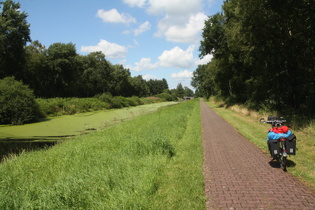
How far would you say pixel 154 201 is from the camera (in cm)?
454

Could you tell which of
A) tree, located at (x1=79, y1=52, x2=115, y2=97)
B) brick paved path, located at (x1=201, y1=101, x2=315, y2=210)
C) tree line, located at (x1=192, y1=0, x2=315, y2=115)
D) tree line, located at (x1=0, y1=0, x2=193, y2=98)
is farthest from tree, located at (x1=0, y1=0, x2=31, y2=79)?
brick paved path, located at (x1=201, y1=101, x2=315, y2=210)

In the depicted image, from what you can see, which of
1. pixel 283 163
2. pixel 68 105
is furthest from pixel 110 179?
pixel 68 105

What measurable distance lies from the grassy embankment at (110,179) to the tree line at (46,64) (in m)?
37.3

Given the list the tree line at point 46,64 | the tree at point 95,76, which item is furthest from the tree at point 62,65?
the tree at point 95,76

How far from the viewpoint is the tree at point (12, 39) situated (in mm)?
39509

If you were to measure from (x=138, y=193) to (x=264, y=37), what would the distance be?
16.3 meters

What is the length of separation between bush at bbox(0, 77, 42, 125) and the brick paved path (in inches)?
777

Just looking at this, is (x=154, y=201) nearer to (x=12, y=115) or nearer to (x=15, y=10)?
(x=12, y=115)

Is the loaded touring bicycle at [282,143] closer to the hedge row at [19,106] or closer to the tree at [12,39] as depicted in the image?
the hedge row at [19,106]

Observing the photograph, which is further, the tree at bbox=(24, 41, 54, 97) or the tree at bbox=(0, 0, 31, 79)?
the tree at bbox=(24, 41, 54, 97)

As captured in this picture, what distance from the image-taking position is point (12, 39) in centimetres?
4097

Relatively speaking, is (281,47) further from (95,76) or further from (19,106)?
(95,76)

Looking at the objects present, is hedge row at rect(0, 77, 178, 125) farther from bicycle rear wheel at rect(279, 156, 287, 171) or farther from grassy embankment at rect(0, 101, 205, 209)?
bicycle rear wheel at rect(279, 156, 287, 171)

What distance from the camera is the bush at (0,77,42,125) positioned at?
20.9 meters
